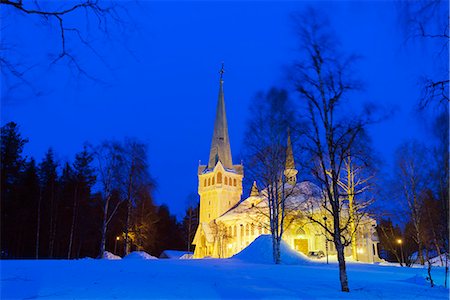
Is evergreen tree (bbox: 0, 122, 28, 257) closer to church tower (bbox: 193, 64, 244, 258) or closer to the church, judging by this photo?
the church

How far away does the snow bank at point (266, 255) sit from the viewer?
83.8 ft

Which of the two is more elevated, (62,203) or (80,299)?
(62,203)

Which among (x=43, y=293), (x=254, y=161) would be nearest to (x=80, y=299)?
(x=43, y=293)

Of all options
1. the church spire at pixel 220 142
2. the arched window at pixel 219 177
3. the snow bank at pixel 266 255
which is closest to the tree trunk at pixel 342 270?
the snow bank at pixel 266 255

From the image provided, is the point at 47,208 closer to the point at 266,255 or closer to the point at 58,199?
the point at 58,199

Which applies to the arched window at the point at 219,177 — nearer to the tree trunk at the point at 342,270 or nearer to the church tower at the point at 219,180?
the church tower at the point at 219,180

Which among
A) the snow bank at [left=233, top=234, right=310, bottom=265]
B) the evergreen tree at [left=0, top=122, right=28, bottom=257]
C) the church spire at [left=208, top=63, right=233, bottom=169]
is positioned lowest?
the snow bank at [left=233, top=234, right=310, bottom=265]

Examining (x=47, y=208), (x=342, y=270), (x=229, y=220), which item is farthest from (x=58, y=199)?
(x=342, y=270)

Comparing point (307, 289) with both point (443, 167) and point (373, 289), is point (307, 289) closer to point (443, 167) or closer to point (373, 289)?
point (373, 289)

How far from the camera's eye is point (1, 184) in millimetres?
35031

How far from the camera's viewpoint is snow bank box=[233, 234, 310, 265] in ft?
83.8

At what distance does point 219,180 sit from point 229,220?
443 inches

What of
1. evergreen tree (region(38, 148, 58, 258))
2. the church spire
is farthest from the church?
evergreen tree (region(38, 148, 58, 258))

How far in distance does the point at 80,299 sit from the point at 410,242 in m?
56.2
